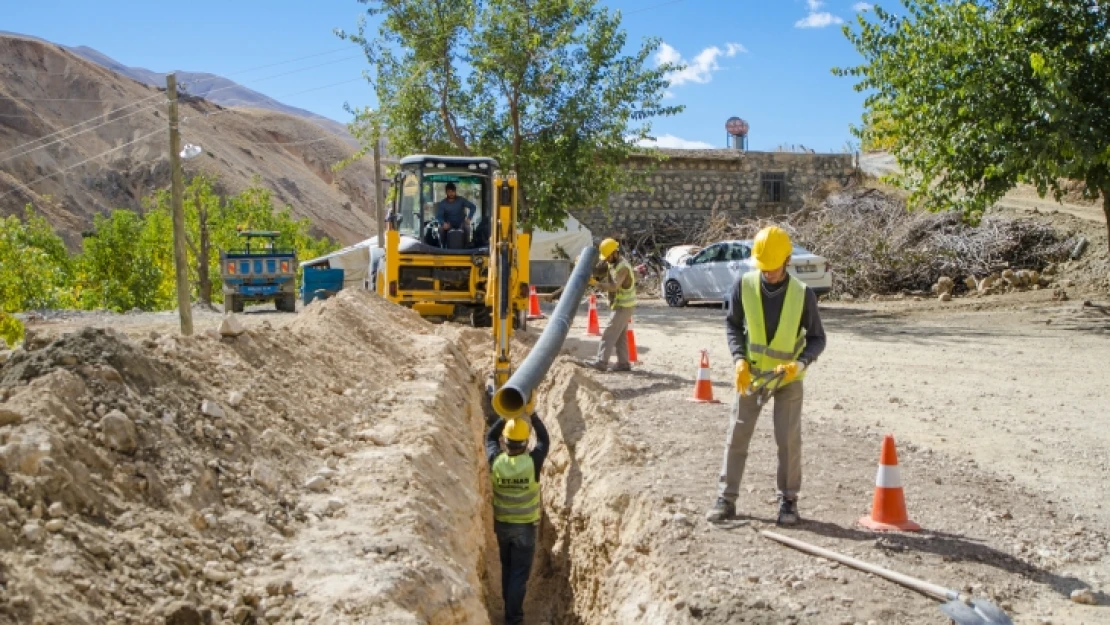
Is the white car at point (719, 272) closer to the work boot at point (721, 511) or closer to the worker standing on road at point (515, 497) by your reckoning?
the worker standing on road at point (515, 497)

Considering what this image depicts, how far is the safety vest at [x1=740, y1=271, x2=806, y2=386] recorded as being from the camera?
19.3ft

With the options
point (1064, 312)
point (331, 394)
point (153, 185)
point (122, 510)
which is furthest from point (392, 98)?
point (153, 185)

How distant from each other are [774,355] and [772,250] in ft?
2.08

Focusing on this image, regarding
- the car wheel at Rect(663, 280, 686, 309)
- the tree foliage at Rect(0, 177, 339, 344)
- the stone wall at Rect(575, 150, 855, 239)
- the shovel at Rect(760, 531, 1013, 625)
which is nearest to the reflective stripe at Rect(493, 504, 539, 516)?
the shovel at Rect(760, 531, 1013, 625)

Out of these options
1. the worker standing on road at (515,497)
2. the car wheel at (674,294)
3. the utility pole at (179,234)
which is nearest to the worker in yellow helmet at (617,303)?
the worker standing on road at (515,497)

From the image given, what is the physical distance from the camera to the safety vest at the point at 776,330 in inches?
232

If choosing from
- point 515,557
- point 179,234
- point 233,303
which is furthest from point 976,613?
point 233,303

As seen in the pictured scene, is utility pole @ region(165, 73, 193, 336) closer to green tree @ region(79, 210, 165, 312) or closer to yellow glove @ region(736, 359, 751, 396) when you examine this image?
yellow glove @ region(736, 359, 751, 396)

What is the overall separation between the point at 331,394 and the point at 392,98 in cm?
1690

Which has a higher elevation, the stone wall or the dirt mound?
the stone wall

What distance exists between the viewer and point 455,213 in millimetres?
14258

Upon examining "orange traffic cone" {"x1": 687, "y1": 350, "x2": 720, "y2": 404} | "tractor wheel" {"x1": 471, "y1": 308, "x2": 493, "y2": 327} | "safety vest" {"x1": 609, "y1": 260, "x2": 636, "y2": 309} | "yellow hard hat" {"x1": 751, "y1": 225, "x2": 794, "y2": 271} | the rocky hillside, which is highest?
the rocky hillside

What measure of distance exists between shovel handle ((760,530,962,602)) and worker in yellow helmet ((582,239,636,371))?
5803 mm

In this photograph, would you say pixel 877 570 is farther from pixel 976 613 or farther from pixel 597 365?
pixel 597 365
